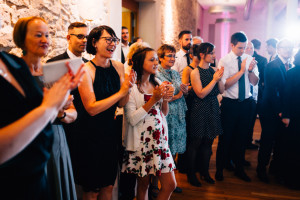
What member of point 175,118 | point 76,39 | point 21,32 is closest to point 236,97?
point 175,118

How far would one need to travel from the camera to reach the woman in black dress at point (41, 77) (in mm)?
1462

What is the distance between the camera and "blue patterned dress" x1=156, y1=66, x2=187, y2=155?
2.85 meters

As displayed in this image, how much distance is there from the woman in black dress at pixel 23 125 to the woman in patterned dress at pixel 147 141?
1.15 meters

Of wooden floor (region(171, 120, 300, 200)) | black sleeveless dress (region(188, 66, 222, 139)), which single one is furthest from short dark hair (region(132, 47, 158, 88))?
wooden floor (region(171, 120, 300, 200))

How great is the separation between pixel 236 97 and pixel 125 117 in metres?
1.63

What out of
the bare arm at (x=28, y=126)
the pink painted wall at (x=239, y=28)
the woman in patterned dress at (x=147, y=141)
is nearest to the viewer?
the bare arm at (x=28, y=126)

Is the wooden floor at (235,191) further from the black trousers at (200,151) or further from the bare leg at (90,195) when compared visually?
the bare leg at (90,195)

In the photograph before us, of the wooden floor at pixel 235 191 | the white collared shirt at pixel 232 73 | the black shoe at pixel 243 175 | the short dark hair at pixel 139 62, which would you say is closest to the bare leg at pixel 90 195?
the short dark hair at pixel 139 62

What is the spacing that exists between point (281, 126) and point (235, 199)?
45.7 inches

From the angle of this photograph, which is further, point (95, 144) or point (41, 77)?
point (95, 144)

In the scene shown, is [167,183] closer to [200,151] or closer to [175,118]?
[175,118]

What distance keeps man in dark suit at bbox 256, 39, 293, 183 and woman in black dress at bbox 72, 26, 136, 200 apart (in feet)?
7.37

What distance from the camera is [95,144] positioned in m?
1.81

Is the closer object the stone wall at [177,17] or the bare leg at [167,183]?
the bare leg at [167,183]
